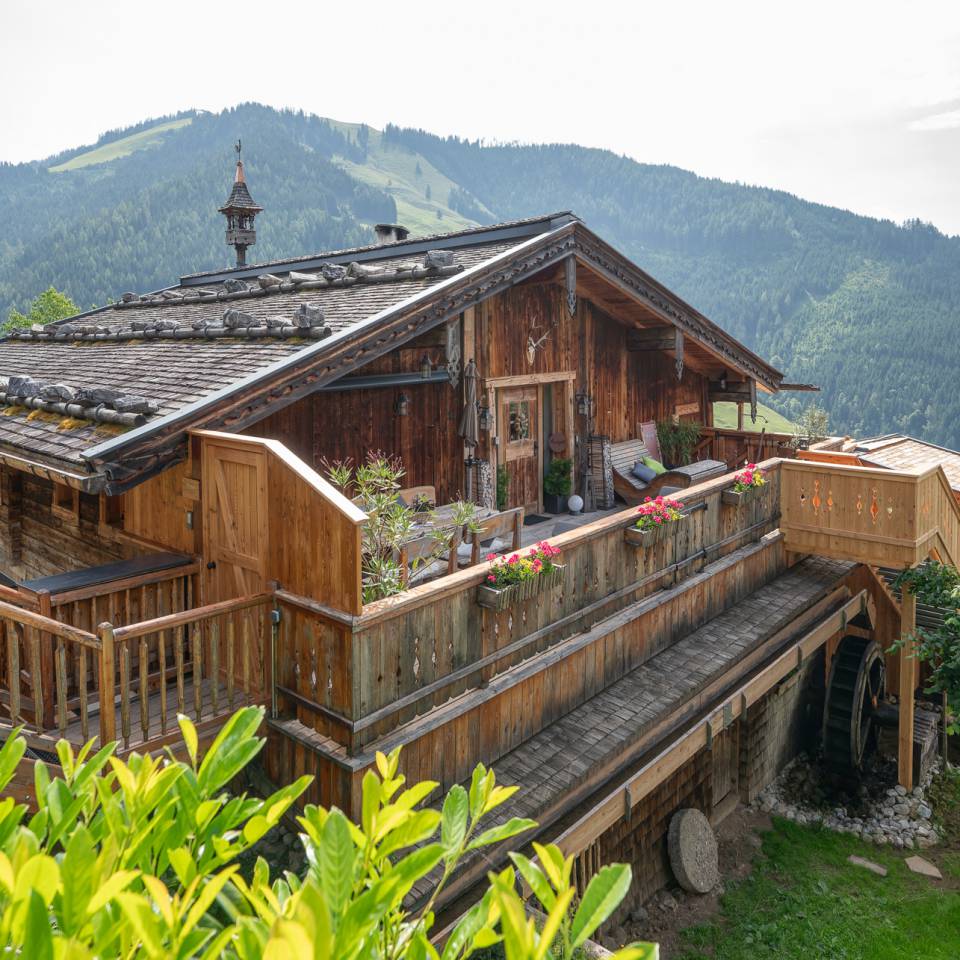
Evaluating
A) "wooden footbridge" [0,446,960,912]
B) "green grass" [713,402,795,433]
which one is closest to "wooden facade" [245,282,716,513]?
"wooden footbridge" [0,446,960,912]

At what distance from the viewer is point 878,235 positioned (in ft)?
490

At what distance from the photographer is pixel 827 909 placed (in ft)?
30.3

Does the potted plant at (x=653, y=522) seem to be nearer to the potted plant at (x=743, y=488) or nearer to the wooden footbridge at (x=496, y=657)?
the wooden footbridge at (x=496, y=657)

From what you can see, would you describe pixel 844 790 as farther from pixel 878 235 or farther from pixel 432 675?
pixel 878 235

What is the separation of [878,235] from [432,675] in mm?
170731

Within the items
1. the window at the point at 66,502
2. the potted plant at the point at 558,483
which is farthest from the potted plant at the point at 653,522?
the window at the point at 66,502

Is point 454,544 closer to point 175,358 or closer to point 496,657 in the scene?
point 496,657

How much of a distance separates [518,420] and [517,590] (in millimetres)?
5804

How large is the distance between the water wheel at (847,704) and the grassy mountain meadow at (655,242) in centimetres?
9752

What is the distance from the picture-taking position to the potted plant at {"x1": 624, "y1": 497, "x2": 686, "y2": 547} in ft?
24.4

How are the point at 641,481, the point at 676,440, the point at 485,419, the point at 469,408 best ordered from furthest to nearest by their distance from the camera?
the point at 676,440
the point at 641,481
the point at 485,419
the point at 469,408

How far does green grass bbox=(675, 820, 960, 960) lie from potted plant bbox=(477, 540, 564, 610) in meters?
4.84

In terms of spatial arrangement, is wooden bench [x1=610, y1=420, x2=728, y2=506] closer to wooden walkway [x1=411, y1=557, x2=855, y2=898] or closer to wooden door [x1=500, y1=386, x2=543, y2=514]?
wooden door [x1=500, y1=386, x2=543, y2=514]

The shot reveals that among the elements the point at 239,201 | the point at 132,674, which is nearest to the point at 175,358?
the point at 132,674
